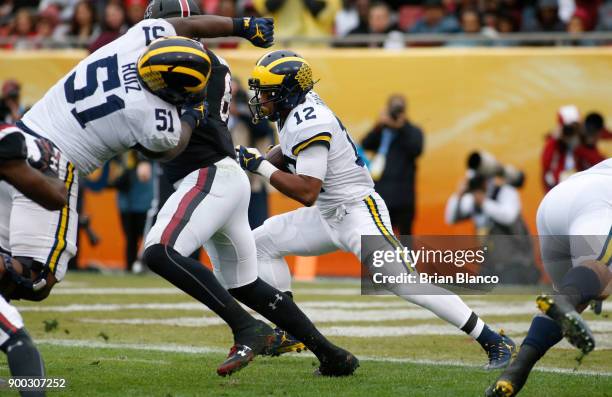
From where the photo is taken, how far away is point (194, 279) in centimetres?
577

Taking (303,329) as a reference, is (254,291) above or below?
above

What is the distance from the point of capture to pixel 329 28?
44.4 ft

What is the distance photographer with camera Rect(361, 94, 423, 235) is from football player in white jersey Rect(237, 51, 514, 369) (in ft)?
16.8

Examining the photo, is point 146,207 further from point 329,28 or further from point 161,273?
point 161,273

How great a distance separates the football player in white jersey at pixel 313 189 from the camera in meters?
6.39

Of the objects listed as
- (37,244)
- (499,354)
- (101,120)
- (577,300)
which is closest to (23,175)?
(37,244)

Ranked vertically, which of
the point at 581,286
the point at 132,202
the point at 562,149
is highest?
the point at 581,286

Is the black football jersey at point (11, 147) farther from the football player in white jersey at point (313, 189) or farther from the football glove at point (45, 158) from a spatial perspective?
the football player in white jersey at point (313, 189)

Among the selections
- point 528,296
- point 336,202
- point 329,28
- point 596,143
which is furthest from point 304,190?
point 329,28

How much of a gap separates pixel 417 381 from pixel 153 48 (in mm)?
2053

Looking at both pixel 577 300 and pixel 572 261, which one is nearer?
pixel 577 300

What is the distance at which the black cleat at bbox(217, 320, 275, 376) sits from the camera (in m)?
5.76

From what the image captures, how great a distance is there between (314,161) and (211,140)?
1.88 feet

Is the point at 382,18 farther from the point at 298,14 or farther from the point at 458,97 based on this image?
the point at 458,97
